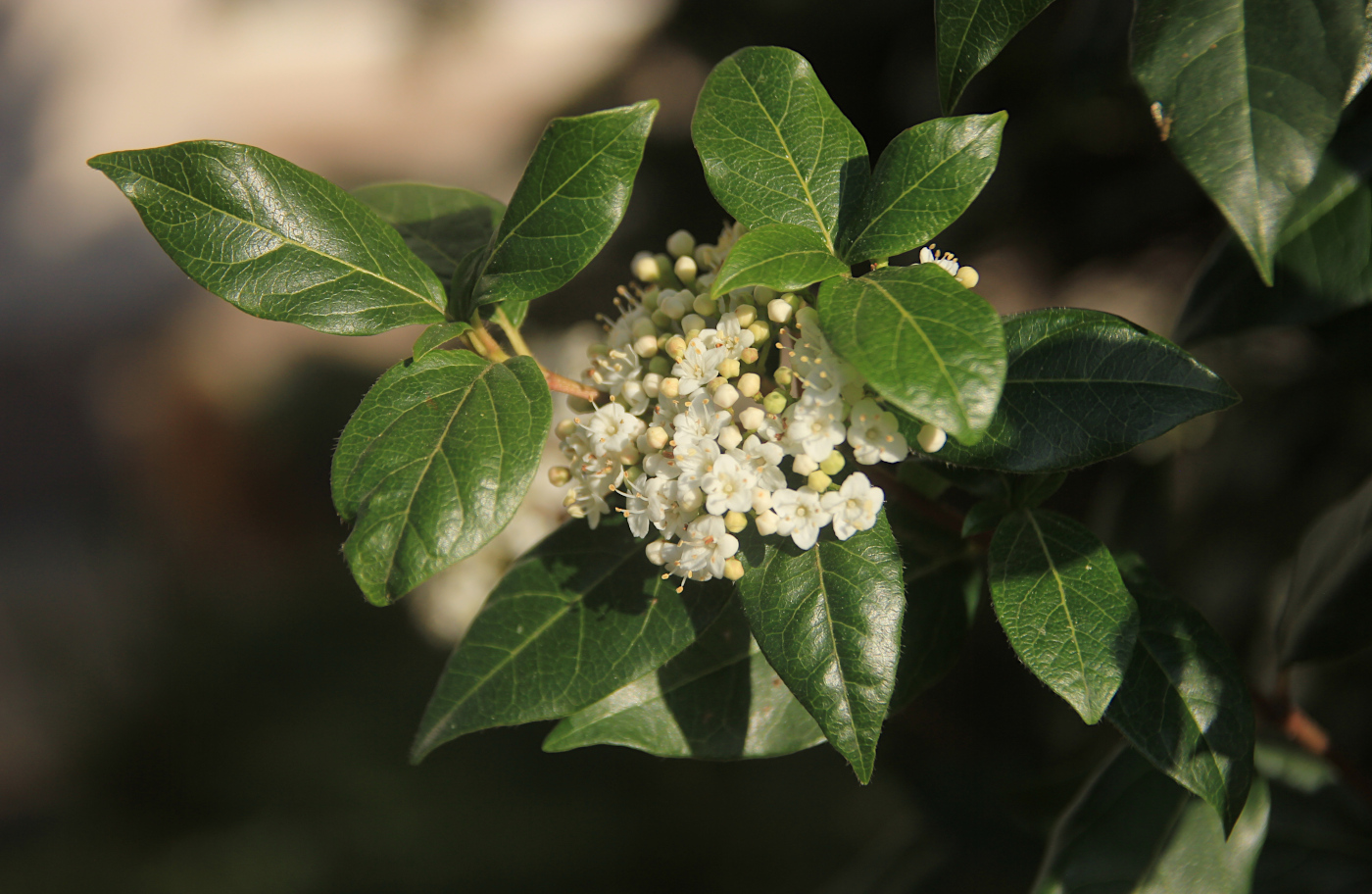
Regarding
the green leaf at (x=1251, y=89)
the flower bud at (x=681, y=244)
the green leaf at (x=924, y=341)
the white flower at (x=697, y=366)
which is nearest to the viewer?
the green leaf at (x=924, y=341)

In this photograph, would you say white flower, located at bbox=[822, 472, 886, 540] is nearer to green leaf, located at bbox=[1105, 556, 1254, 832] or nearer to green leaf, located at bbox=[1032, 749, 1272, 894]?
green leaf, located at bbox=[1105, 556, 1254, 832]

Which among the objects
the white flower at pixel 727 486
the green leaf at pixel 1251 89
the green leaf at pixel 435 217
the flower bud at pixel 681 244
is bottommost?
the white flower at pixel 727 486

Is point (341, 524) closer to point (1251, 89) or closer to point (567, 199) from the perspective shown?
point (567, 199)

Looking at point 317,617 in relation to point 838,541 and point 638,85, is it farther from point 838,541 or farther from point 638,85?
point 838,541

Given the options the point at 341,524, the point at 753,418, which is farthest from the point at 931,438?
the point at 341,524

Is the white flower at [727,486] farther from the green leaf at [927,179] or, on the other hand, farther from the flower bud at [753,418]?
the green leaf at [927,179]

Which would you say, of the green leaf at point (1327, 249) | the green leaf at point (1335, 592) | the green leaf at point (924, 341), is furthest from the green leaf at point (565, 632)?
the green leaf at point (1335, 592)
